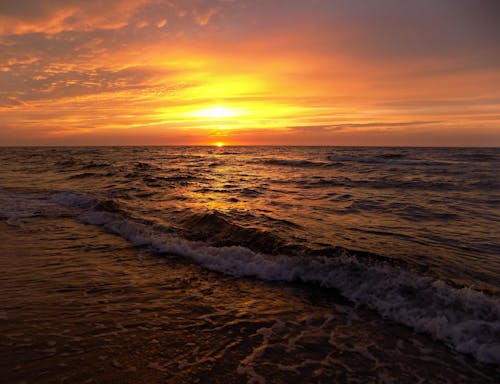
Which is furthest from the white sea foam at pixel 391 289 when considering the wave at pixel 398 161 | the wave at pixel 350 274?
the wave at pixel 398 161

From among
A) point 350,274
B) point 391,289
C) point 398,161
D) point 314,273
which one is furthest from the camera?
point 398,161

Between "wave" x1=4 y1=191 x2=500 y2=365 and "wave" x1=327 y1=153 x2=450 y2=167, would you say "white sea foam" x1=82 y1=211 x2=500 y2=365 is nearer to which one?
"wave" x1=4 y1=191 x2=500 y2=365

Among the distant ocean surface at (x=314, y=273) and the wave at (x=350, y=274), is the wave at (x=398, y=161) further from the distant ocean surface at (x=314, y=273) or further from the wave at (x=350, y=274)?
the wave at (x=350, y=274)

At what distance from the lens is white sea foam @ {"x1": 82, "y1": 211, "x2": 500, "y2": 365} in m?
5.11

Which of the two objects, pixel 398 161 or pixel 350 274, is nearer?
pixel 350 274

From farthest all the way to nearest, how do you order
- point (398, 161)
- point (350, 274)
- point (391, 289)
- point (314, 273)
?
point (398, 161) < point (314, 273) < point (350, 274) < point (391, 289)

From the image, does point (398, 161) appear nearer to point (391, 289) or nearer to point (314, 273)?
point (314, 273)

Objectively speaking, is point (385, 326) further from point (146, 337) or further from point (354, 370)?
point (146, 337)

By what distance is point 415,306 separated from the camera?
587 cm

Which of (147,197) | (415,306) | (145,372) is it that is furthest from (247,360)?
(147,197)

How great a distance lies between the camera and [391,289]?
21.1ft

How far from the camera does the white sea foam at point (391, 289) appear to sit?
16.8 ft

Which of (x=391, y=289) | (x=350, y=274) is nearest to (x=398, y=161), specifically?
(x=350, y=274)

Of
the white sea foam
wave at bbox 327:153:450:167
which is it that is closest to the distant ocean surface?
the white sea foam
